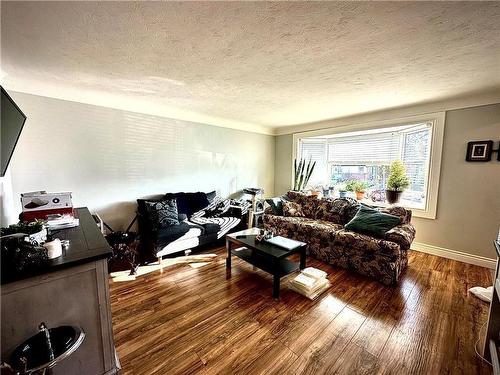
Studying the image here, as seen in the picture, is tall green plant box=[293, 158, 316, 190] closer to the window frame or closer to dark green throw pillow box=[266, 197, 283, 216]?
dark green throw pillow box=[266, 197, 283, 216]

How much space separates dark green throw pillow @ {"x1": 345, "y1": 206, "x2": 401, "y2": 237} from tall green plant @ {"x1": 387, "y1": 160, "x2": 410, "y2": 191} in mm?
817

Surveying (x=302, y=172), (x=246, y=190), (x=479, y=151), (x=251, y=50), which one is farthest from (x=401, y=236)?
(x=246, y=190)

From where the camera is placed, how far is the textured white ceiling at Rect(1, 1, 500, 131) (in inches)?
52.1

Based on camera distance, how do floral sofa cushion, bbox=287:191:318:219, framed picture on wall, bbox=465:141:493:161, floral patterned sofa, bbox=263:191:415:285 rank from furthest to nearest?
floral sofa cushion, bbox=287:191:318:219 → framed picture on wall, bbox=465:141:493:161 → floral patterned sofa, bbox=263:191:415:285

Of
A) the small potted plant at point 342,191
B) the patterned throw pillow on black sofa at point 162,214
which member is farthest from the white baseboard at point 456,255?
Answer: the patterned throw pillow on black sofa at point 162,214

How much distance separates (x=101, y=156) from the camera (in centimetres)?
307

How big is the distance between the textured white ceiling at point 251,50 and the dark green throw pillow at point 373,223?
160cm

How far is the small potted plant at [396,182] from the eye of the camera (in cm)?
341

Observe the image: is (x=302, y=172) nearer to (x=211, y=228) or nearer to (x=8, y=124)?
(x=211, y=228)

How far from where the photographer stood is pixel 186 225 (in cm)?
326

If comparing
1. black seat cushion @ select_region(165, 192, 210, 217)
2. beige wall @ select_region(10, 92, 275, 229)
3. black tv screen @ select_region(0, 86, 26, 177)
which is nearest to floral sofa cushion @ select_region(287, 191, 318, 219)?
beige wall @ select_region(10, 92, 275, 229)

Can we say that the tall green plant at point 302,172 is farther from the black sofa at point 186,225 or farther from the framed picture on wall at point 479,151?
the framed picture on wall at point 479,151

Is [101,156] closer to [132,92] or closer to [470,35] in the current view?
[132,92]

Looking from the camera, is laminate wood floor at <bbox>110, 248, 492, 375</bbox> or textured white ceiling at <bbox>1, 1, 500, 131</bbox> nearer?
textured white ceiling at <bbox>1, 1, 500, 131</bbox>
